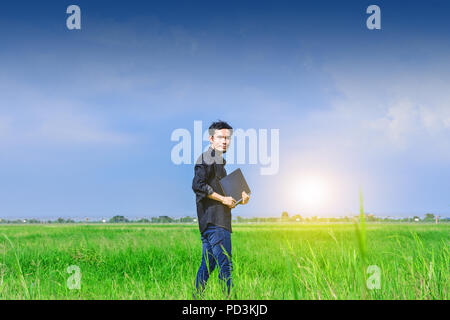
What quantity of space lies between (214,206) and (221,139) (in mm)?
774

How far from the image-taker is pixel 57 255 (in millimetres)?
7848

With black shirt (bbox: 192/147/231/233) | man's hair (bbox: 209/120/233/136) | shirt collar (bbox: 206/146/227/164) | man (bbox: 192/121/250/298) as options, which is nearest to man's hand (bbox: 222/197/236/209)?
man (bbox: 192/121/250/298)

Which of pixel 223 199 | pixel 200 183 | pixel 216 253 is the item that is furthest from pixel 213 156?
pixel 216 253

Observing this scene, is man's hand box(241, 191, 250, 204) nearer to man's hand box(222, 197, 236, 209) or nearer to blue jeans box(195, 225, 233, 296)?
man's hand box(222, 197, 236, 209)

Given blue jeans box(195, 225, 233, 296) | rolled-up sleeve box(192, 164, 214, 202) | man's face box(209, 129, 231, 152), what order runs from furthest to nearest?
man's face box(209, 129, 231, 152) < rolled-up sleeve box(192, 164, 214, 202) < blue jeans box(195, 225, 233, 296)

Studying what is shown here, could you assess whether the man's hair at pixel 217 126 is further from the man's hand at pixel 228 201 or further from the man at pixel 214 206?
the man's hand at pixel 228 201

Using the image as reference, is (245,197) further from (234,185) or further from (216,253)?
(216,253)

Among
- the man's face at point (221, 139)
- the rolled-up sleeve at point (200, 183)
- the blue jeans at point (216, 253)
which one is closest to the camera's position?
the blue jeans at point (216, 253)

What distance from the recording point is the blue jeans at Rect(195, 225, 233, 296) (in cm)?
377

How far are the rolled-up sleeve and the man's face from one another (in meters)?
0.28

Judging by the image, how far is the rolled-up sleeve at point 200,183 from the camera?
388cm

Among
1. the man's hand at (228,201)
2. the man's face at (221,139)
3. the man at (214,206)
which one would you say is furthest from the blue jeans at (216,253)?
the man's face at (221,139)
